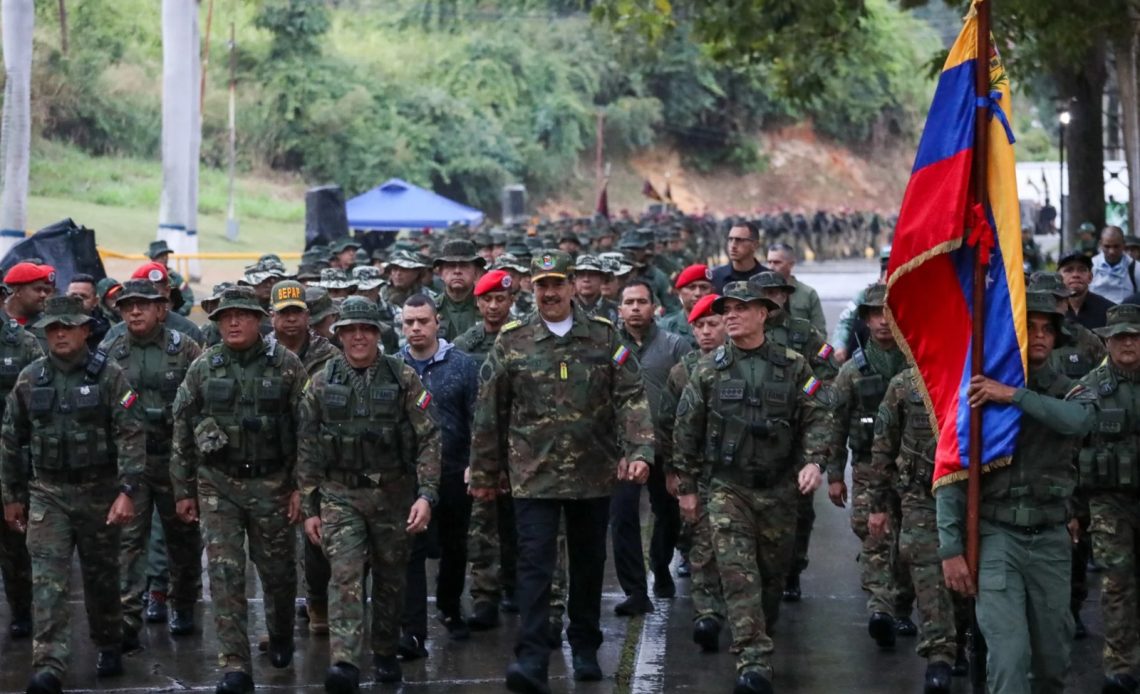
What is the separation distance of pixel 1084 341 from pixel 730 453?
3.13m

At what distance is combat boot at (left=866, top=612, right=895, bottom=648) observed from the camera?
32.0 feet

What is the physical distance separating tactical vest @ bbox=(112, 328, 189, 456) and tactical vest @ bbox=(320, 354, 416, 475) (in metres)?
1.74

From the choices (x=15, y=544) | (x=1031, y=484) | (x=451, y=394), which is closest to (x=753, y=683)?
(x=1031, y=484)

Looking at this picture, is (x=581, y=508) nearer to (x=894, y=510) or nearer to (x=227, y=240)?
(x=894, y=510)

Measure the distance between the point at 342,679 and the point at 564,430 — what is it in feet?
5.20

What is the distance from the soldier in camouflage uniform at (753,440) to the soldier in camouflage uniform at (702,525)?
34 centimetres

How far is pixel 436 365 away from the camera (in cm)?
1016

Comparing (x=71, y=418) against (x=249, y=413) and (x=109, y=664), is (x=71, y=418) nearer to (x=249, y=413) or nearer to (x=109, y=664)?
(x=249, y=413)

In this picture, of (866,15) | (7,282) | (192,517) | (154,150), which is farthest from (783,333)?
(154,150)

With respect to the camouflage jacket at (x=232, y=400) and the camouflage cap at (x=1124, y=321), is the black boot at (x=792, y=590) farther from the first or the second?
the camouflage jacket at (x=232, y=400)

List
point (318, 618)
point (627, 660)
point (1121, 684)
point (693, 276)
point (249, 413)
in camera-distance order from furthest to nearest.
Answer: point (693, 276), point (318, 618), point (627, 660), point (249, 413), point (1121, 684)

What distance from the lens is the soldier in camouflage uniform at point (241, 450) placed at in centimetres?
902

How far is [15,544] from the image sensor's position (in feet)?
33.1

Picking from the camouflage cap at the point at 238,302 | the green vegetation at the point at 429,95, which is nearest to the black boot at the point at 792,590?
the camouflage cap at the point at 238,302
